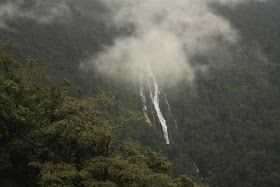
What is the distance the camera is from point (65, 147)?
23.2 m

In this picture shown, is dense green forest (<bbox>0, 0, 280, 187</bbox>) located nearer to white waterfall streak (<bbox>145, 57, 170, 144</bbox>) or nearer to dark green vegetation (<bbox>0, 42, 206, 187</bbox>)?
dark green vegetation (<bbox>0, 42, 206, 187</bbox>)

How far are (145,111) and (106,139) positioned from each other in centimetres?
12190

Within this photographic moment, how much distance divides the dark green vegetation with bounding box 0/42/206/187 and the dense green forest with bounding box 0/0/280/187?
0.31 feet

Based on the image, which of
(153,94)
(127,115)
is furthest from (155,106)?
(127,115)

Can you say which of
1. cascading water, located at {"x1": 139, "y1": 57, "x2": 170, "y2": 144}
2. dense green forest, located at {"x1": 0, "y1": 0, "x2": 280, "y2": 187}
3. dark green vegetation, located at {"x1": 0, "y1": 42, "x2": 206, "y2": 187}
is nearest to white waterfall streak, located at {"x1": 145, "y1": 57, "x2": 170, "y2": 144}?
cascading water, located at {"x1": 139, "y1": 57, "x2": 170, "y2": 144}

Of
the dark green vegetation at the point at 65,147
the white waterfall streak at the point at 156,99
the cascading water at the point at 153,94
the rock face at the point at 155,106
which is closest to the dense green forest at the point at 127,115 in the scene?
the dark green vegetation at the point at 65,147

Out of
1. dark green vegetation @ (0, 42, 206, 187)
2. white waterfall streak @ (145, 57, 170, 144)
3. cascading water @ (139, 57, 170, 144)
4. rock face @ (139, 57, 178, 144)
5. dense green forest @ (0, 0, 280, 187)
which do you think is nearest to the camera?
dark green vegetation @ (0, 42, 206, 187)

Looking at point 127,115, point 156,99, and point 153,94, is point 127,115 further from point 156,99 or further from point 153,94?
point 153,94

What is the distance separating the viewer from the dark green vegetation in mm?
18750

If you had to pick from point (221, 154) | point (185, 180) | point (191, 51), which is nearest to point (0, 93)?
point (185, 180)

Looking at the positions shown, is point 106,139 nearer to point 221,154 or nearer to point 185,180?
point 185,180

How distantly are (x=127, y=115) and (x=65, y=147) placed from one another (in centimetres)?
872

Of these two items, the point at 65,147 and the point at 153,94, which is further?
the point at 153,94

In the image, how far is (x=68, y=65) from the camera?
148500 millimetres
